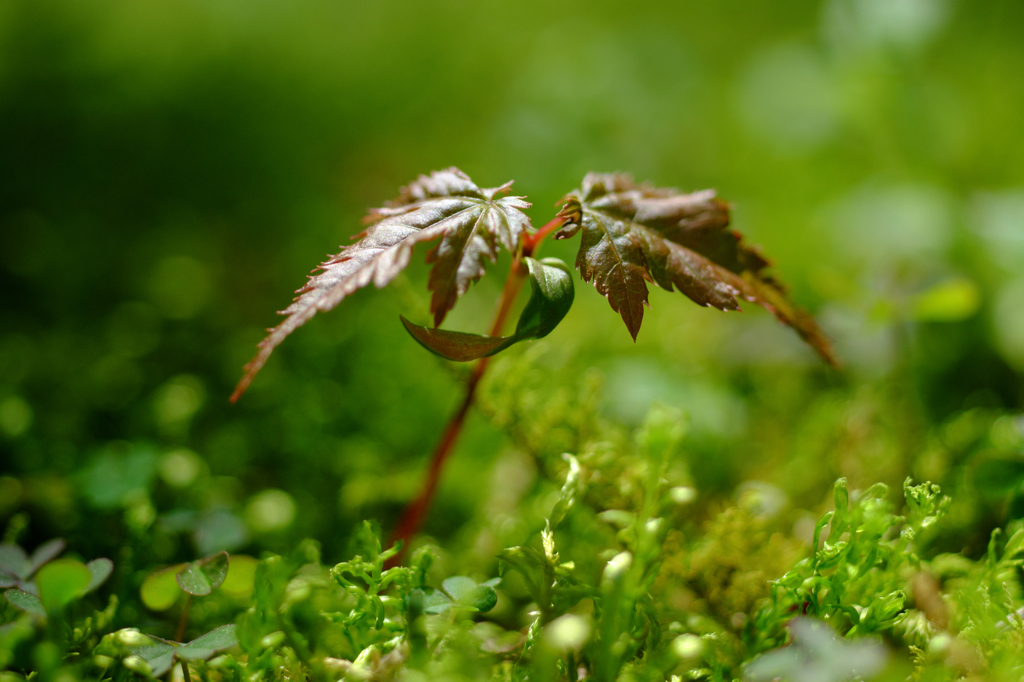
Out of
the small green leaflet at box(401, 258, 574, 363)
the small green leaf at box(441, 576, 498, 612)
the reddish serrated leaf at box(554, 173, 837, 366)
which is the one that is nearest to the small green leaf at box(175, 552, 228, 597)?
the small green leaf at box(441, 576, 498, 612)

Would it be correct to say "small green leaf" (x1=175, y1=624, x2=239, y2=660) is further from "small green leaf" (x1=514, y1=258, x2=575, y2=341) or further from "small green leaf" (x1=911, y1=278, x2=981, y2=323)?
"small green leaf" (x1=911, y1=278, x2=981, y2=323)

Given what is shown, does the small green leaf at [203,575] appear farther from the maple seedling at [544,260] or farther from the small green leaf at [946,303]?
the small green leaf at [946,303]

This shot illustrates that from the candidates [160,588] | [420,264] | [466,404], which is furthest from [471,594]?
[420,264]

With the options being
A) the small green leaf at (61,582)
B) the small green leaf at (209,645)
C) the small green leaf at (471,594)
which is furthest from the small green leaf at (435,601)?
the small green leaf at (61,582)

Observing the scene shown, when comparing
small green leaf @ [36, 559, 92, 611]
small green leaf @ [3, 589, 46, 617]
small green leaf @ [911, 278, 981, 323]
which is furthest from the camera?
small green leaf @ [911, 278, 981, 323]

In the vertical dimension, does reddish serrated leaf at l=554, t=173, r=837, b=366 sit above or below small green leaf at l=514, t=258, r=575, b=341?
above

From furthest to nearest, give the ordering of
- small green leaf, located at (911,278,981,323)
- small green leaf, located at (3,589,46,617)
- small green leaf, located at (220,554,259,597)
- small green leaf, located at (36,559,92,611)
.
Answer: small green leaf, located at (911,278,981,323)
small green leaf, located at (220,554,259,597)
small green leaf, located at (3,589,46,617)
small green leaf, located at (36,559,92,611)

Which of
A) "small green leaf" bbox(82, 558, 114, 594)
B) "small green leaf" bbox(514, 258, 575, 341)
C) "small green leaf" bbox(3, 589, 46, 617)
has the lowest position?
"small green leaf" bbox(3, 589, 46, 617)

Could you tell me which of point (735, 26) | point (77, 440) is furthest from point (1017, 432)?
point (735, 26)
